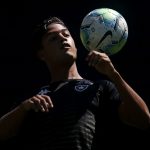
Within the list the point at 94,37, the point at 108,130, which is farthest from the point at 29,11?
the point at 94,37

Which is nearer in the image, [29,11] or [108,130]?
[108,130]

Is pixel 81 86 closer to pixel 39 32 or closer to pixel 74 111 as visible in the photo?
pixel 74 111

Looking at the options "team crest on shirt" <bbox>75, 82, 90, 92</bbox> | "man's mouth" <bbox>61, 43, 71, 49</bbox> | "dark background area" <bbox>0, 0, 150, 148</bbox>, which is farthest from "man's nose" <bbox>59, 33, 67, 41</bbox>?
"dark background area" <bbox>0, 0, 150, 148</bbox>

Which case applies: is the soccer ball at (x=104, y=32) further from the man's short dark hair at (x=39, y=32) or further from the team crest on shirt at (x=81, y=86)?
the man's short dark hair at (x=39, y=32)

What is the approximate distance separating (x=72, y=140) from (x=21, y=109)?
0.33 metres

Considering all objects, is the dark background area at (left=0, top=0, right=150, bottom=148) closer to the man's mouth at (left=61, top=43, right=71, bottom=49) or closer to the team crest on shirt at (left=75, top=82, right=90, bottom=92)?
the man's mouth at (left=61, top=43, right=71, bottom=49)

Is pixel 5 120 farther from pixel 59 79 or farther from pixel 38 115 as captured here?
pixel 59 79

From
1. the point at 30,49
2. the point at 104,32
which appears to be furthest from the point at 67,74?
the point at 30,49

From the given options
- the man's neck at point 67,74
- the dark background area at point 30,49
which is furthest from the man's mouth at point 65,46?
the dark background area at point 30,49

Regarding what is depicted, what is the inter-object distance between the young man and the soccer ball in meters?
0.16

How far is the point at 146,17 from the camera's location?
5.55 metres

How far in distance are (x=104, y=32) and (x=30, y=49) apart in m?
1.63

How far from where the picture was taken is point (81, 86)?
4172 millimetres

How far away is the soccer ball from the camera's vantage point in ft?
13.9
